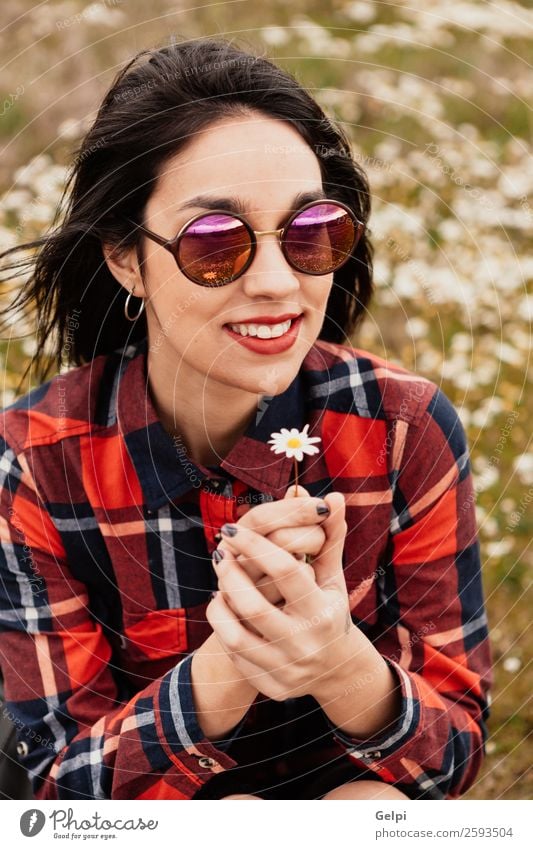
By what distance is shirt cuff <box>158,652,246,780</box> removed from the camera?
1043mm

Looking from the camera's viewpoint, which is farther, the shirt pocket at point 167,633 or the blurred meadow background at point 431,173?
the blurred meadow background at point 431,173

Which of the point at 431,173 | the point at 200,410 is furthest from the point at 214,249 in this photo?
the point at 431,173

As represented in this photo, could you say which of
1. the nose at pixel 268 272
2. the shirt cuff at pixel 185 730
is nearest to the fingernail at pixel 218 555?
the shirt cuff at pixel 185 730

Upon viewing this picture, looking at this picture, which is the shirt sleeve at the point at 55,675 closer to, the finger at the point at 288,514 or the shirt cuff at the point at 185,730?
the shirt cuff at the point at 185,730

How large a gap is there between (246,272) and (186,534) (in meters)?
0.36

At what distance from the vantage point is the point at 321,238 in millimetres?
1011

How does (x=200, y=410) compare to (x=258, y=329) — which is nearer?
(x=258, y=329)

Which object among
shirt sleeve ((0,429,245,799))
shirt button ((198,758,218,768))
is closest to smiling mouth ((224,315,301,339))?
shirt sleeve ((0,429,245,799))

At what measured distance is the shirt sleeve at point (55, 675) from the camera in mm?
1103

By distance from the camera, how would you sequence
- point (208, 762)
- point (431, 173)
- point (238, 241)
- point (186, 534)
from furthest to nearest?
point (431, 173), point (186, 534), point (208, 762), point (238, 241)

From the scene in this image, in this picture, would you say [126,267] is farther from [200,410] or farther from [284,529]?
[284,529]

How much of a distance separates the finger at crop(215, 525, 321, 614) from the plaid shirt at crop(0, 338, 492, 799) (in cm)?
27
